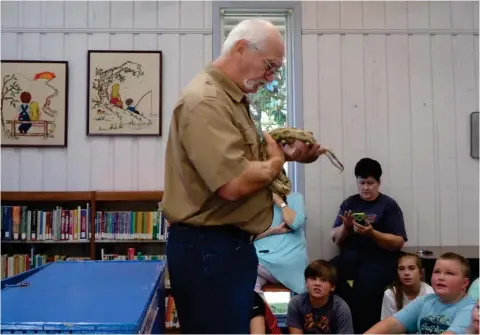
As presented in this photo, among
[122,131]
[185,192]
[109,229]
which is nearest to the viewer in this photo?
[185,192]

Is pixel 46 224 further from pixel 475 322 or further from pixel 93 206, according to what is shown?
pixel 475 322

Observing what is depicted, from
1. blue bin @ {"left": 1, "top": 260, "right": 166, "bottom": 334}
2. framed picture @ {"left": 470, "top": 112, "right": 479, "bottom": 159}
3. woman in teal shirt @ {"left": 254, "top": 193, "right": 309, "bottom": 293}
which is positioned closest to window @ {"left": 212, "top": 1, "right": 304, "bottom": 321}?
woman in teal shirt @ {"left": 254, "top": 193, "right": 309, "bottom": 293}

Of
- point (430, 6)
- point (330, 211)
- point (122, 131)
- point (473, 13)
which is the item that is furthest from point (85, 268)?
point (473, 13)

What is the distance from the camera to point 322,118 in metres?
3.76

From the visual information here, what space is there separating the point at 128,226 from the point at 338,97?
1.98m

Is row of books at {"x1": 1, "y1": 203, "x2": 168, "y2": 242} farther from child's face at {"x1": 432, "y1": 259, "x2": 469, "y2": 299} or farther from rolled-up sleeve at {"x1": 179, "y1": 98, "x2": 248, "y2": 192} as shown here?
Result: rolled-up sleeve at {"x1": 179, "y1": 98, "x2": 248, "y2": 192}

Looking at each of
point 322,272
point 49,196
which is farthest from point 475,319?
point 49,196

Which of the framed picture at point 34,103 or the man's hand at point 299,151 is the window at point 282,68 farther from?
the man's hand at point 299,151

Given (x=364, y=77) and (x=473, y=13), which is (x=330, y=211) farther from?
(x=473, y=13)

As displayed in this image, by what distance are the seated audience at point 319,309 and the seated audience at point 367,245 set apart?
1.80ft

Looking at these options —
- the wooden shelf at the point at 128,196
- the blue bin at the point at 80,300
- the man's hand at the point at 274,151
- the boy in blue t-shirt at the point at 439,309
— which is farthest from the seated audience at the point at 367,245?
the man's hand at the point at 274,151

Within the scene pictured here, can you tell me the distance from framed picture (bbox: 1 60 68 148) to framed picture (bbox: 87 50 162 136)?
0.23 metres

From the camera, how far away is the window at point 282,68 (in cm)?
375

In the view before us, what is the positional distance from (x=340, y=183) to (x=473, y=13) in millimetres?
1853
